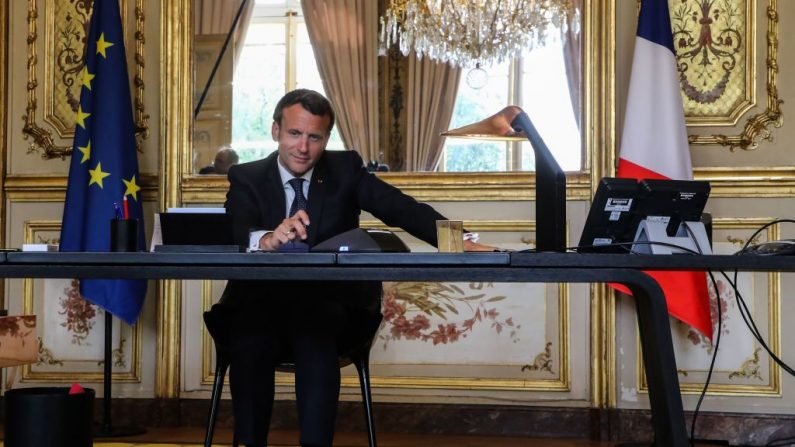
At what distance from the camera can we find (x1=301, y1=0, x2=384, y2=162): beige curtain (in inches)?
172

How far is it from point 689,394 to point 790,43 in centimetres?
145

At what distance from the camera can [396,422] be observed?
4219 millimetres

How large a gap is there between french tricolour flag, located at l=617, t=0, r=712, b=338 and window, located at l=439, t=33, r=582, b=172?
0.95 feet

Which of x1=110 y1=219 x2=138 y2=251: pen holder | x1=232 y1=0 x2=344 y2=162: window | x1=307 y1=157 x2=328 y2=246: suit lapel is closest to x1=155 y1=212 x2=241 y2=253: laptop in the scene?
x1=110 y1=219 x2=138 y2=251: pen holder

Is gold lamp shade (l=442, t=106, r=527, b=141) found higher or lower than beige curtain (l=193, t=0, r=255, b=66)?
lower

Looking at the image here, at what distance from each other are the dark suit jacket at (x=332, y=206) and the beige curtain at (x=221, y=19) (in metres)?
1.56

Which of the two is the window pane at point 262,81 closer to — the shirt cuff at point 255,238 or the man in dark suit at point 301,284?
the man in dark suit at point 301,284

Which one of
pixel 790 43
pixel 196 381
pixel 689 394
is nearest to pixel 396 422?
pixel 196 381

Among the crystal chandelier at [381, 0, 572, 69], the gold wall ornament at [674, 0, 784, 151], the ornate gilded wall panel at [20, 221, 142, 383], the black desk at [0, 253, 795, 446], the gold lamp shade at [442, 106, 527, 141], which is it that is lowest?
the ornate gilded wall panel at [20, 221, 142, 383]

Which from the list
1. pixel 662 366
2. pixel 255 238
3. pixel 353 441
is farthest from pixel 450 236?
pixel 353 441

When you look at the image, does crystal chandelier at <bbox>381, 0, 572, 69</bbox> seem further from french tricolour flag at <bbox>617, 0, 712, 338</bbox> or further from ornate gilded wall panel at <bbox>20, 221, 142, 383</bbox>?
ornate gilded wall panel at <bbox>20, 221, 142, 383</bbox>

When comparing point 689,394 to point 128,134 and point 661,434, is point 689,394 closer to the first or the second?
point 661,434

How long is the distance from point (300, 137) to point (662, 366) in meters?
1.30

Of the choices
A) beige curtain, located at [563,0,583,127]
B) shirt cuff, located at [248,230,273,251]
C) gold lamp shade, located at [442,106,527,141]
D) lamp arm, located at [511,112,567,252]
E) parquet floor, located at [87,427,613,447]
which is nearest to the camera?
lamp arm, located at [511,112,567,252]
